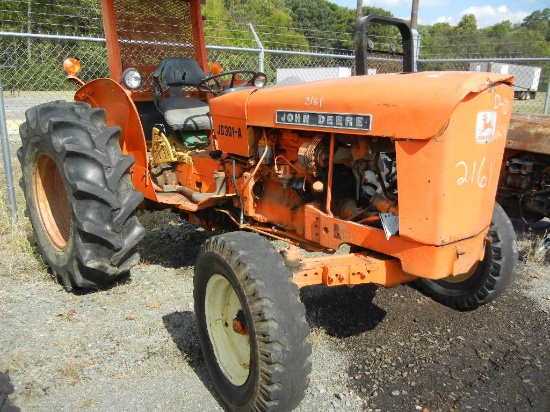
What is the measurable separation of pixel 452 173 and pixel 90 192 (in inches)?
91.4

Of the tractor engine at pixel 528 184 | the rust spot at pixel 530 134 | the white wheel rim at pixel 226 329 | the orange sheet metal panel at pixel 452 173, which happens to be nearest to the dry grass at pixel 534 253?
the tractor engine at pixel 528 184

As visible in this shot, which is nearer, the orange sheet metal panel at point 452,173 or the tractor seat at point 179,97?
the orange sheet metal panel at point 452,173

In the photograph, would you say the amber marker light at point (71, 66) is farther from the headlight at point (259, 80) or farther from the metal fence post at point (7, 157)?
the headlight at point (259, 80)

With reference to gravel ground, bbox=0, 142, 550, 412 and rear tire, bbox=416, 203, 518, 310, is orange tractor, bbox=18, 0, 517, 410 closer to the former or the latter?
rear tire, bbox=416, 203, 518, 310

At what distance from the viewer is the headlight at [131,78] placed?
408 cm

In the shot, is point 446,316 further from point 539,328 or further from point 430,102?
point 430,102

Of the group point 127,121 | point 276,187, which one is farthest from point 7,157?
point 276,187

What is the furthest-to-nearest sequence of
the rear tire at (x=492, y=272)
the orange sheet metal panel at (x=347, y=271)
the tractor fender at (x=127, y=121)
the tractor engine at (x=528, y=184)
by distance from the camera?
the tractor engine at (x=528, y=184) → the tractor fender at (x=127, y=121) → the rear tire at (x=492, y=272) → the orange sheet metal panel at (x=347, y=271)

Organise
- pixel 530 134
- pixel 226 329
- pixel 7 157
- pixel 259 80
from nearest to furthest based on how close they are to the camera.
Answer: pixel 226 329, pixel 259 80, pixel 530 134, pixel 7 157

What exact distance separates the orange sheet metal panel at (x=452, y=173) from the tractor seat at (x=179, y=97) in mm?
2318

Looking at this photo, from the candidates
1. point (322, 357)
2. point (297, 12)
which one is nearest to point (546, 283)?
point (322, 357)

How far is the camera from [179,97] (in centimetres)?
443

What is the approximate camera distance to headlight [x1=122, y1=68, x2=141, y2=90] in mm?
4082

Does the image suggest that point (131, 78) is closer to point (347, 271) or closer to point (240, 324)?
point (240, 324)
